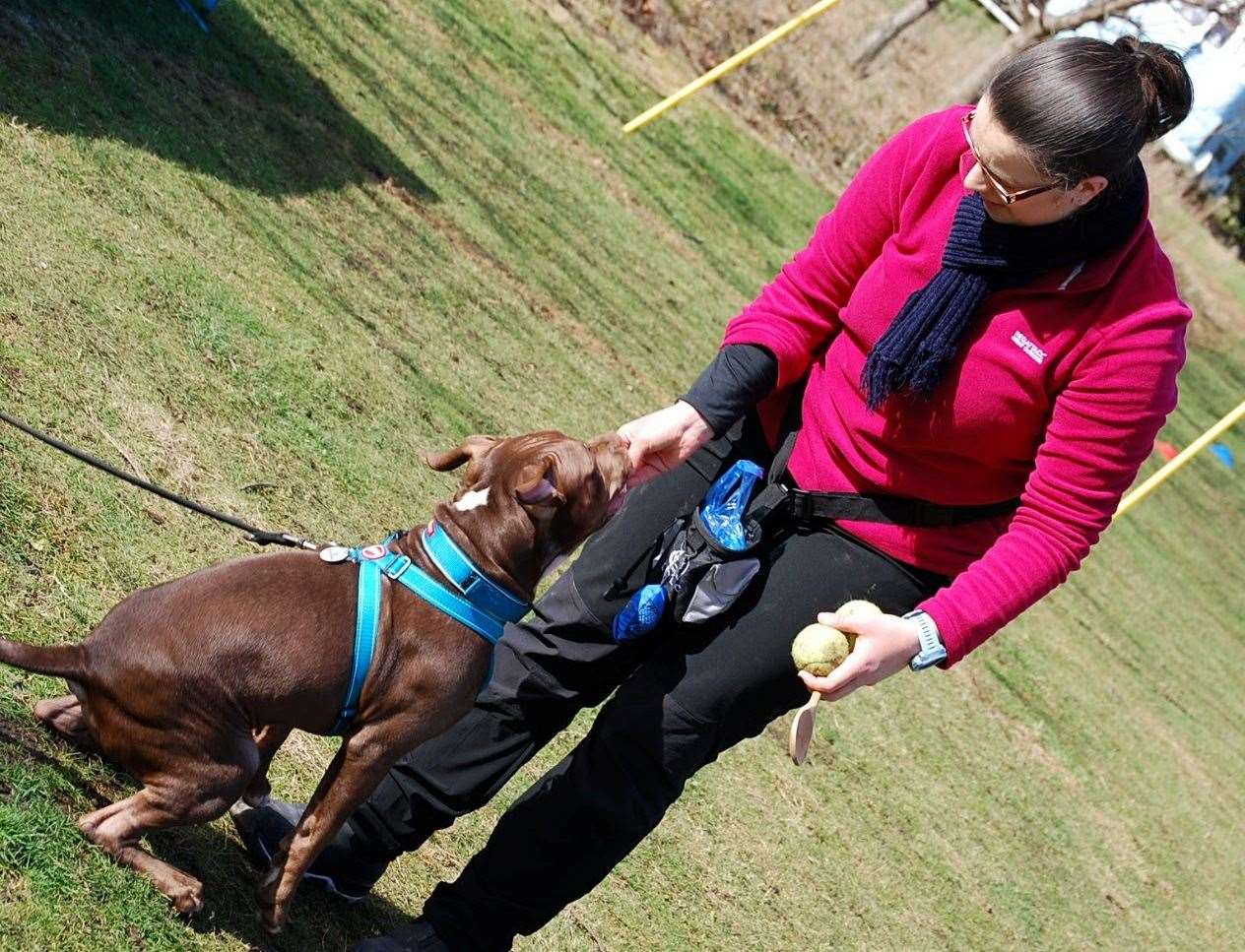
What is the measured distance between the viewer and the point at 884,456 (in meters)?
3.54

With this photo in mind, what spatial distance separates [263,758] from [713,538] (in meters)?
1.32

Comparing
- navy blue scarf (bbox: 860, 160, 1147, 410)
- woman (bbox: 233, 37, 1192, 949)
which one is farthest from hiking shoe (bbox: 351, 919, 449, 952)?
navy blue scarf (bbox: 860, 160, 1147, 410)

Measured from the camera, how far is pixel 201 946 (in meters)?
3.25

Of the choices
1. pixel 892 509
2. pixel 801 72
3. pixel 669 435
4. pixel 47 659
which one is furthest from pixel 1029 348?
pixel 801 72

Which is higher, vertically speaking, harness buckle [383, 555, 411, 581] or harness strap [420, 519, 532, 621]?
harness buckle [383, 555, 411, 581]

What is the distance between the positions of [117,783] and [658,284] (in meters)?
9.28

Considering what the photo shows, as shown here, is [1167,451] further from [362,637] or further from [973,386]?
[362,637]

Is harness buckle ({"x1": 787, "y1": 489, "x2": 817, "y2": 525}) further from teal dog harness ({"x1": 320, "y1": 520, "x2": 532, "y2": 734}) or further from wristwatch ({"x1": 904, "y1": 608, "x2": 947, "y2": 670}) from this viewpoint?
teal dog harness ({"x1": 320, "y1": 520, "x2": 532, "y2": 734})

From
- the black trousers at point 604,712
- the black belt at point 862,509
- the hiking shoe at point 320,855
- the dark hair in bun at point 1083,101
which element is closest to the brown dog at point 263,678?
the hiking shoe at point 320,855

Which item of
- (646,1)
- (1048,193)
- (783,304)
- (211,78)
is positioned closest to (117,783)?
(783,304)

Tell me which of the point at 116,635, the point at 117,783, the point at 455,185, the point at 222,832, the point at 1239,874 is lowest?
the point at 1239,874

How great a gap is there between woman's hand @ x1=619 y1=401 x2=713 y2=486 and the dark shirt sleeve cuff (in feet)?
0.09

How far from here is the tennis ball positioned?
3.25 m

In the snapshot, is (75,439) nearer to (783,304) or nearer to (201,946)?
(201,946)
